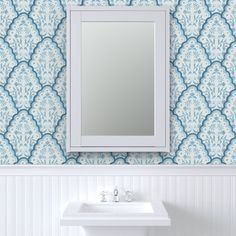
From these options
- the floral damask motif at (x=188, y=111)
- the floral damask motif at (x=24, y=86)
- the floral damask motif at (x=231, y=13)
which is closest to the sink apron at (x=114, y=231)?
the floral damask motif at (x=188, y=111)

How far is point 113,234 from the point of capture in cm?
214

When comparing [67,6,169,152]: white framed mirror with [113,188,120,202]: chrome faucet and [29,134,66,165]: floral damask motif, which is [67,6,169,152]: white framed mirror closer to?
[29,134,66,165]: floral damask motif

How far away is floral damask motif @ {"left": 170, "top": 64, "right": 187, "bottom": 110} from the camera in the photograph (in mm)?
2486

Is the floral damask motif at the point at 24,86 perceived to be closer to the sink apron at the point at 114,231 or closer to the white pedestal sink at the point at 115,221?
the white pedestal sink at the point at 115,221

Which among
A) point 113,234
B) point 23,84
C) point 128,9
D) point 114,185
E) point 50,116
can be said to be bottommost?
point 113,234

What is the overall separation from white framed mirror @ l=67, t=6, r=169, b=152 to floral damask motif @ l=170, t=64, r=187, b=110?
4cm

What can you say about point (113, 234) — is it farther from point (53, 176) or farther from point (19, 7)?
point (19, 7)

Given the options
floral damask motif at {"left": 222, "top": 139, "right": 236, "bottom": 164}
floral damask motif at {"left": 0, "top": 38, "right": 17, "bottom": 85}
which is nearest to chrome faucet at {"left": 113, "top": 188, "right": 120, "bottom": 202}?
floral damask motif at {"left": 222, "top": 139, "right": 236, "bottom": 164}

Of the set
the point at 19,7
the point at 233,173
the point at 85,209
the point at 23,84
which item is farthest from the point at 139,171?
the point at 19,7

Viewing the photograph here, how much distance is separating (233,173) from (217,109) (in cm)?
35

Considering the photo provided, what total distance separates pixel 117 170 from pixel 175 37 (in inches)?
30.1

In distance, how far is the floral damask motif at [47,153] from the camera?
248 centimetres

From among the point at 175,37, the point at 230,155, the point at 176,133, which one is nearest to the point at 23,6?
the point at 175,37

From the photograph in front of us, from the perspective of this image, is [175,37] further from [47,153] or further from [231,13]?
[47,153]
